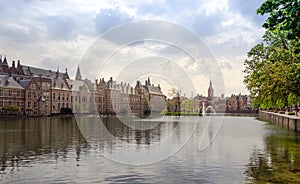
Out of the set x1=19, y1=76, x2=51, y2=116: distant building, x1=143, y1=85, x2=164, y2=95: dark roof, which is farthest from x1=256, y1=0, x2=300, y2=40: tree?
x1=143, y1=85, x2=164, y2=95: dark roof

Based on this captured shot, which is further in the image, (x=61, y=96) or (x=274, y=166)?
(x=61, y=96)

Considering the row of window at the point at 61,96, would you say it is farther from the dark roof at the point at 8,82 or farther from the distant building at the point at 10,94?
the dark roof at the point at 8,82

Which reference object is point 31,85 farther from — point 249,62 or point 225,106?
point 225,106

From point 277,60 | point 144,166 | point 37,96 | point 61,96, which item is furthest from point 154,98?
point 144,166

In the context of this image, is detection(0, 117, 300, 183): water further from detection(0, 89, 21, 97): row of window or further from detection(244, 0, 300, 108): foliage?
detection(0, 89, 21, 97): row of window

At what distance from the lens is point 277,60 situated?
139 ft

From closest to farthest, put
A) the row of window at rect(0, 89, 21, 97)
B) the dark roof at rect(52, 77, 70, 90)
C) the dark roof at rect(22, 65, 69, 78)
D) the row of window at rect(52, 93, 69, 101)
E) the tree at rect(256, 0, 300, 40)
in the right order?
the tree at rect(256, 0, 300, 40) < the row of window at rect(0, 89, 21, 97) < the row of window at rect(52, 93, 69, 101) < the dark roof at rect(52, 77, 70, 90) < the dark roof at rect(22, 65, 69, 78)

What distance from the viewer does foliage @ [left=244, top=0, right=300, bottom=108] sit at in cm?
1584

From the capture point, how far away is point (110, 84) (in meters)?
126

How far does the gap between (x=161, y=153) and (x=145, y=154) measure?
1220 mm

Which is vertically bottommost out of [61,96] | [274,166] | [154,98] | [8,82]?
[274,166]

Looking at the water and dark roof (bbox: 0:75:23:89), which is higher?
dark roof (bbox: 0:75:23:89)

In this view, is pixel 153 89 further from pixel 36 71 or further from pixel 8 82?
pixel 8 82

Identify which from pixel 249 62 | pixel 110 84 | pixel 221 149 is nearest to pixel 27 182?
pixel 221 149
